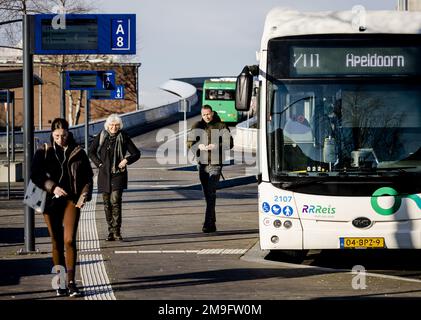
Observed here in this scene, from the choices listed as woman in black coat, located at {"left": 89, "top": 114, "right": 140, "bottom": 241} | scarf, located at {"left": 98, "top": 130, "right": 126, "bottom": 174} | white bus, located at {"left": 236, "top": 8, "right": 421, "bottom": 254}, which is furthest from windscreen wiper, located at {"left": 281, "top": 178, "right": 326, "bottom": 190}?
scarf, located at {"left": 98, "top": 130, "right": 126, "bottom": 174}

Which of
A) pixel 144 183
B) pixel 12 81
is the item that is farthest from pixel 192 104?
pixel 12 81

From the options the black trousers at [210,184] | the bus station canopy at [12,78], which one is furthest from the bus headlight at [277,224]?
the bus station canopy at [12,78]

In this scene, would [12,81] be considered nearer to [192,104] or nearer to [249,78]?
[249,78]

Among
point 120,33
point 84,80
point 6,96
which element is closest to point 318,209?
point 120,33

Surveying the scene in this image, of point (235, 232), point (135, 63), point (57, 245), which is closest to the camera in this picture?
point (57, 245)

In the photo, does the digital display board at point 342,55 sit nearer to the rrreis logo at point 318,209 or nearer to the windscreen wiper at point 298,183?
the windscreen wiper at point 298,183

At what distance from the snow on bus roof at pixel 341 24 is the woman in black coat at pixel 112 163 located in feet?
10.2

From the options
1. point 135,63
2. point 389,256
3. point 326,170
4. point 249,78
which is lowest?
point 389,256

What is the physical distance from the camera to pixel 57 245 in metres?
11.6

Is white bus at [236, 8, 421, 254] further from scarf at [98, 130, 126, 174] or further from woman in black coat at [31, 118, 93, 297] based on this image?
woman in black coat at [31, 118, 93, 297]

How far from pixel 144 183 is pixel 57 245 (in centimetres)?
1998

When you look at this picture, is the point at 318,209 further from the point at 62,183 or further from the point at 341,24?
the point at 62,183

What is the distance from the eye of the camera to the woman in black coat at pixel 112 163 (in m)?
16.5

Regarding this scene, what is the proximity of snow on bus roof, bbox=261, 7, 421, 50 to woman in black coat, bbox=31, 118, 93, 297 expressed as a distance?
12.8 ft
